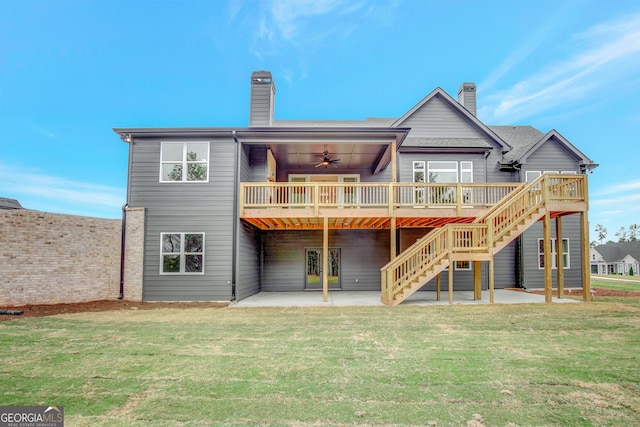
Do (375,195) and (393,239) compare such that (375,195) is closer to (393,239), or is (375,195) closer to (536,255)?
(393,239)

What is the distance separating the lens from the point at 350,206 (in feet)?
37.2

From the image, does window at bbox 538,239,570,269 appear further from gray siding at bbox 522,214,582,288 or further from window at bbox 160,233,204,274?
window at bbox 160,233,204,274

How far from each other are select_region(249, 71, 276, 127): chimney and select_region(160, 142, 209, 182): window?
3.42 m

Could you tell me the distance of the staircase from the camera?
31.7 feet

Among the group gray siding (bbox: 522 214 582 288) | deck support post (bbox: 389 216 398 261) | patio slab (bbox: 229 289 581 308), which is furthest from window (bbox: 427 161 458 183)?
patio slab (bbox: 229 289 581 308)

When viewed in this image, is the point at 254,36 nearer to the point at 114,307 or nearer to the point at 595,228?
the point at 114,307

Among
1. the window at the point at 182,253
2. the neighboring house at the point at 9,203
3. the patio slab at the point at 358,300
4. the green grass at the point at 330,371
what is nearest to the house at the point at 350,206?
the window at the point at 182,253

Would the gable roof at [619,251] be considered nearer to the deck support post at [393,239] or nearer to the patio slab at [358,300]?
the patio slab at [358,300]

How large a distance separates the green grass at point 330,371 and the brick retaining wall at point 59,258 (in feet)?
8.76

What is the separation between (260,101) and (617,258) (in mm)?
58079

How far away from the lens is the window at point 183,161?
11281 mm

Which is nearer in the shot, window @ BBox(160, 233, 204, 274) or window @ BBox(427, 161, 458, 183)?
window @ BBox(160, 233, 204, 274)

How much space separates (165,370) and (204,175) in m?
8.05

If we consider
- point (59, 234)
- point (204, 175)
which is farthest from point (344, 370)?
point (59, 234)
